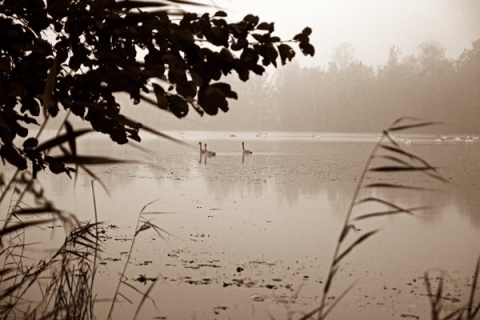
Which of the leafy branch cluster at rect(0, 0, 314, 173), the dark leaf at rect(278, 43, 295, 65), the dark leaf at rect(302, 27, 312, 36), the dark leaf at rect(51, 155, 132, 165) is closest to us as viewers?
the dark leaf at rect(51, 155, 132, 165)

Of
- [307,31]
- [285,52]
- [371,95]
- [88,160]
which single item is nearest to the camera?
[88,160]

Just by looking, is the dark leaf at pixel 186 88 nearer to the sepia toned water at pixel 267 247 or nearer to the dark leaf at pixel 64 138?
the sepia toned water at pixel 267 247

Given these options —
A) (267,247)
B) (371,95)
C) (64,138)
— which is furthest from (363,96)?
(64,138)

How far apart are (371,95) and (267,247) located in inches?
2727

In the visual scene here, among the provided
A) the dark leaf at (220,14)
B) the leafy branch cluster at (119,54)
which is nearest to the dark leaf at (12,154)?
the leafy branch cluster at (119,54)

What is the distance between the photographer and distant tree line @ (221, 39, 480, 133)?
71.2 m

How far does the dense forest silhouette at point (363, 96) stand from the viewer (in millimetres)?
71188

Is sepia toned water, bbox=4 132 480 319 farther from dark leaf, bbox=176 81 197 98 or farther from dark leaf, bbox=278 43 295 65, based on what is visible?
dark leaf, bbox=278 43 295 65

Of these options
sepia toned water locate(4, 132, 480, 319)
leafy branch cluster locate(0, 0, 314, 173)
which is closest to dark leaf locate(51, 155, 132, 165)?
sepia toned water locate(4, 132, 480, 319)

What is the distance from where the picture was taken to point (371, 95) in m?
74.9

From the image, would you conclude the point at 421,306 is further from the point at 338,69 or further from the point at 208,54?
the point at 338,69

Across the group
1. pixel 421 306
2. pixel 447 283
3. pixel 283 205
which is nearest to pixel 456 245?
pixel 447 283

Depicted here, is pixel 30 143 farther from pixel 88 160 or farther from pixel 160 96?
pixel 88 160

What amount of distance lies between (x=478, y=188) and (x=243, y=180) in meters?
5.66
